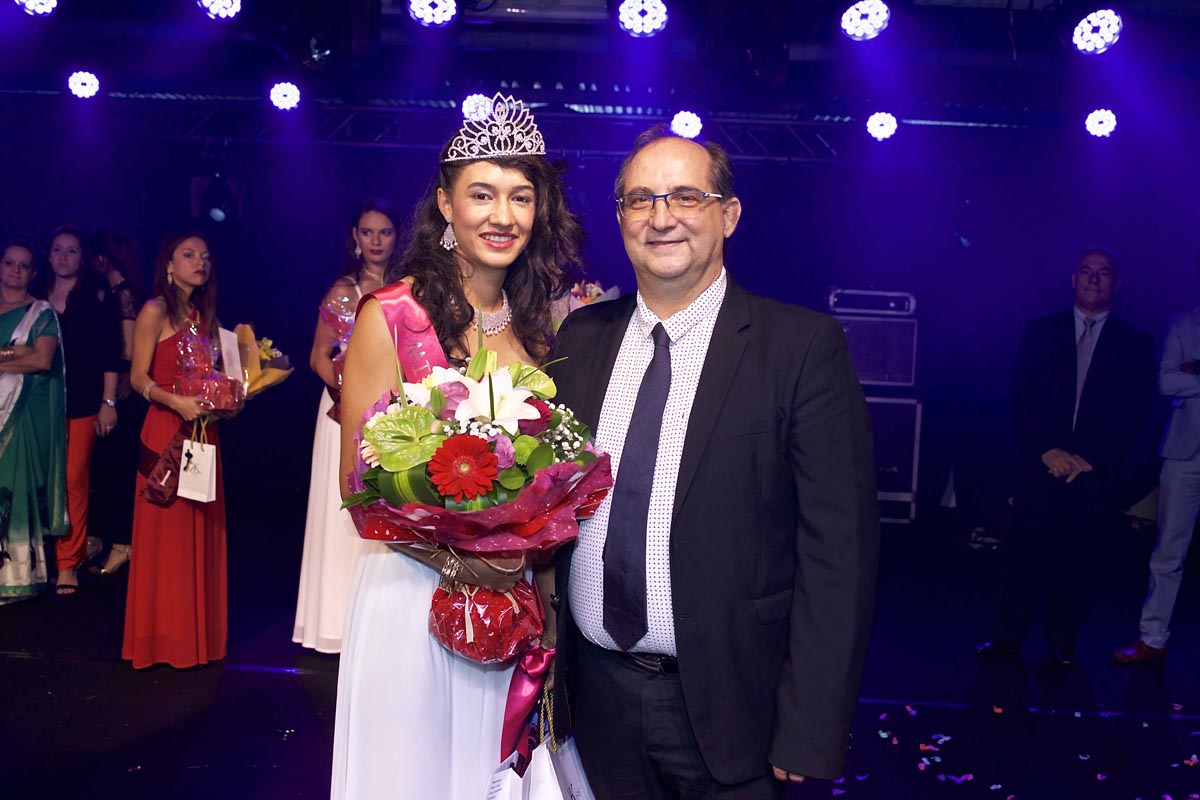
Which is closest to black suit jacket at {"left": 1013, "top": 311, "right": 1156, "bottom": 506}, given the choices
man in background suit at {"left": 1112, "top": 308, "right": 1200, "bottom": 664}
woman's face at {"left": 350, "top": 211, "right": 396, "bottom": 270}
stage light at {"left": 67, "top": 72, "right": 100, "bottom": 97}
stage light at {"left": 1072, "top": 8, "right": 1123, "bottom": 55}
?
man in background suit at {"left": 1112, "top": 308, "right": 1200, "bottom": 664}

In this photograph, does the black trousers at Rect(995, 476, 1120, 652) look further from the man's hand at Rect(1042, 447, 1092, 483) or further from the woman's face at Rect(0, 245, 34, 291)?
the woman's face at Rect(0, 245, 34, 291)

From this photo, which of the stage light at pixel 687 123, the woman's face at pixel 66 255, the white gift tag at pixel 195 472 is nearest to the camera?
the white gift tag at pixel 195 472

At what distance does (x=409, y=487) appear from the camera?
1815mm

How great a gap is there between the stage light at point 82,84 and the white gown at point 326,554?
4.32 meters

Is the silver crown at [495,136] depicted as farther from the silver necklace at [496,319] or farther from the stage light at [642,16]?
the stage light at [642,16]

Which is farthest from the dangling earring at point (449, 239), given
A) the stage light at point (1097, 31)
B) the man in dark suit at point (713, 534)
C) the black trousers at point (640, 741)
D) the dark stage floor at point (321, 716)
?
the stage light at point (1097, 31)

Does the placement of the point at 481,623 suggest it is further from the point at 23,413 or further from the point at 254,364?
the point at 23,413

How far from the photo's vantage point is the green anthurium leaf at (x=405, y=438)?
179 cm

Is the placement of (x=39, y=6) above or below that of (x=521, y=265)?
above

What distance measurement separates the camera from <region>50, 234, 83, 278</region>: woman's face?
582 cm

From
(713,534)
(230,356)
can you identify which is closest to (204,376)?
(230,356)

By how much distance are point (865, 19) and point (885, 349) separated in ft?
11.4

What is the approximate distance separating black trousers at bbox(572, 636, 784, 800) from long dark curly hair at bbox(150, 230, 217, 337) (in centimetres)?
314

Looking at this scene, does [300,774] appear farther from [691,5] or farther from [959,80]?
[959,80]
